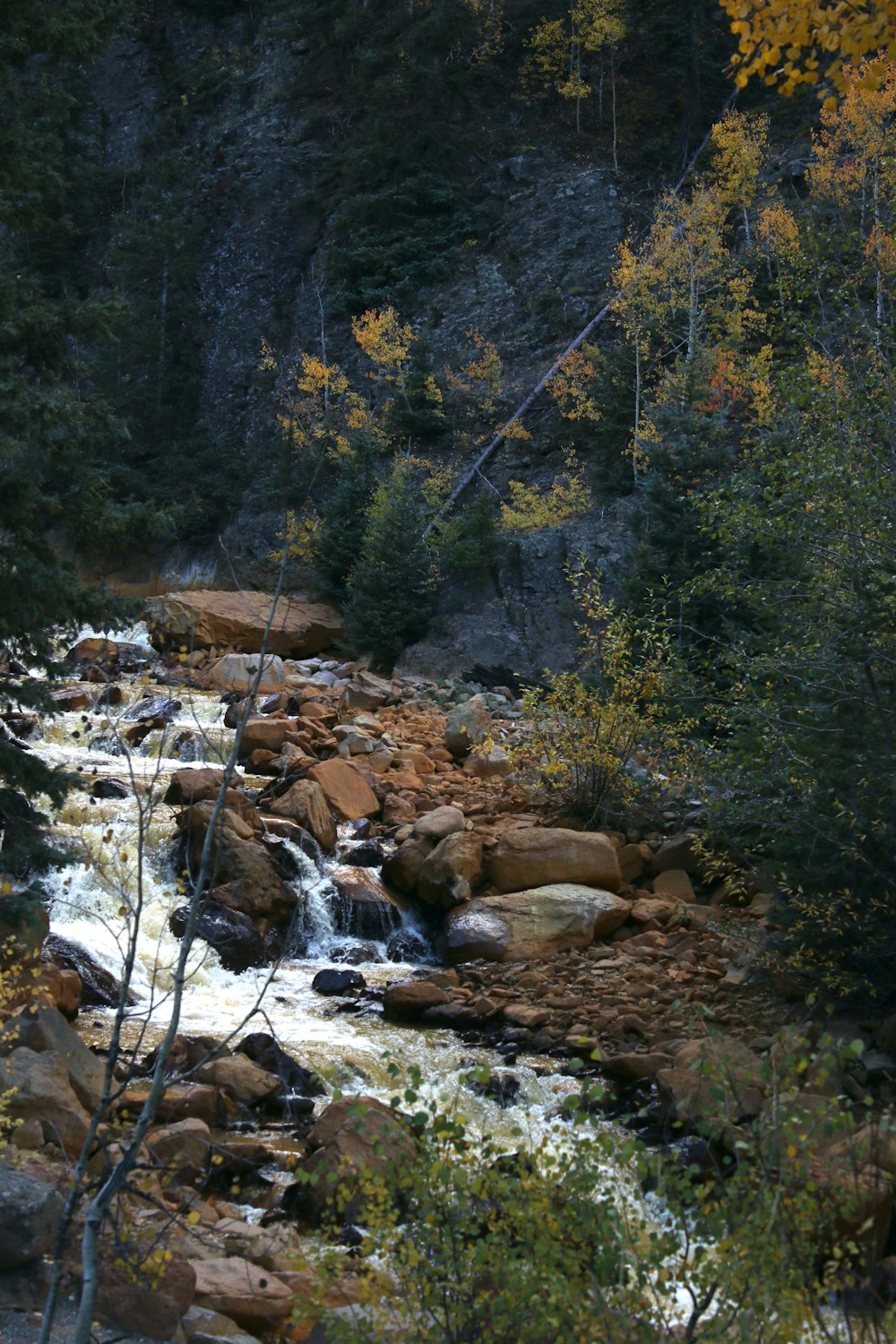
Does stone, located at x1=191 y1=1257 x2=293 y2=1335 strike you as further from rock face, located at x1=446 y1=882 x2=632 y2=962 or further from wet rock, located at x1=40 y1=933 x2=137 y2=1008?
rock face, located at x1=446 y1=882 x2=632 y2=962

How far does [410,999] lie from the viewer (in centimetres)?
932

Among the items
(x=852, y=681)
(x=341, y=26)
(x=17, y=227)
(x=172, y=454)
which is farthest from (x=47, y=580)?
(x=341, y=26)

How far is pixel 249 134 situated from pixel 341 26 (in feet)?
13.9

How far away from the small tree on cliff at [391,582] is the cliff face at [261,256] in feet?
2.17

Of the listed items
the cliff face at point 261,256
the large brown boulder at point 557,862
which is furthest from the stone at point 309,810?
the cliff face at point 261,256

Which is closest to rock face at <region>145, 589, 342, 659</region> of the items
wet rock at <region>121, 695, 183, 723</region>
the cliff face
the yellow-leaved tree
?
the cliff face

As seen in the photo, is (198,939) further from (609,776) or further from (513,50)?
(513,50)

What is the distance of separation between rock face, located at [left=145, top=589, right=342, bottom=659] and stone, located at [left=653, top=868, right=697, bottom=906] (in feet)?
36.9

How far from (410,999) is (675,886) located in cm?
315

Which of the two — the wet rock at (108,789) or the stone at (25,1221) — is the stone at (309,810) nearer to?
the wet rock at (108,789)

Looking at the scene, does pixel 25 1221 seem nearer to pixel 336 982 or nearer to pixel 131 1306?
pixel 131 1306

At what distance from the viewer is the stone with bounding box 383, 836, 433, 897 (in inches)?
448

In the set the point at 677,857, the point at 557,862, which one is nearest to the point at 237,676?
the point at 557,862

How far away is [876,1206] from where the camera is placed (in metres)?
5.28
